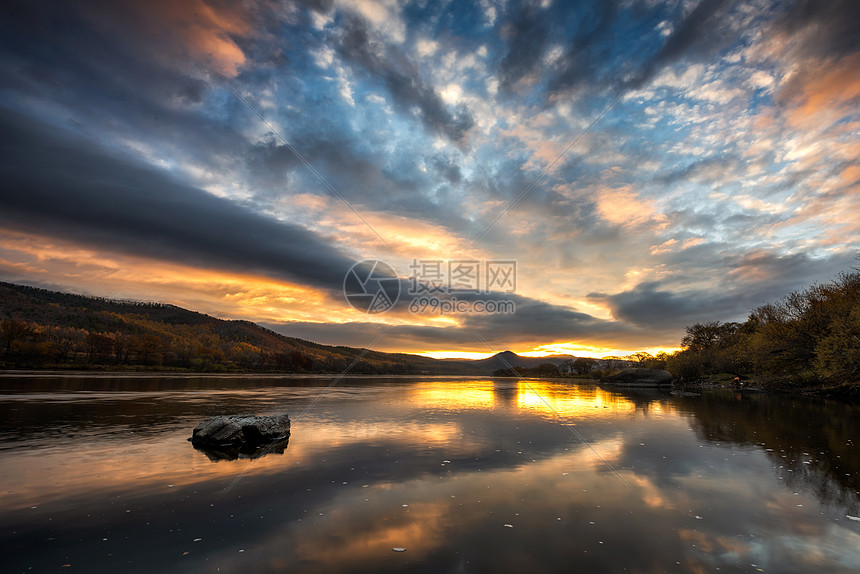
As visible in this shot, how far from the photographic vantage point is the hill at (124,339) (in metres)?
83.4

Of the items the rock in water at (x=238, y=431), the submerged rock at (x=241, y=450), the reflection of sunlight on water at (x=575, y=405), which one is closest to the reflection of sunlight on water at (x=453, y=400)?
the reflection of sunlight on water at (x=575, y=405)

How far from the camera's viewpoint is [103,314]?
125188 millimetres

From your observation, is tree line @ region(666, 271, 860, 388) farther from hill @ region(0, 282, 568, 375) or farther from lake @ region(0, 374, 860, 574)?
hill @ region(0, 282, 568, 375)

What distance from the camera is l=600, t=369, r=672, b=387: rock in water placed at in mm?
72688

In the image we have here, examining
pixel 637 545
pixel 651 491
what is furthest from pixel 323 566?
pixel 651 491

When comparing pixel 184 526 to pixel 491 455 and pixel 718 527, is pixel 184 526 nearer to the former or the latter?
pixel 491 455

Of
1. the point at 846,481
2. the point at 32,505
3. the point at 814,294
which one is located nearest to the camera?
the point at 32,505

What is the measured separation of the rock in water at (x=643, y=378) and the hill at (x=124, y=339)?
9757cm

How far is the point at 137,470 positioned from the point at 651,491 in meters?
13.2

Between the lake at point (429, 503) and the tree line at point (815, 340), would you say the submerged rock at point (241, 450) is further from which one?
the tree line at point (815, 340)

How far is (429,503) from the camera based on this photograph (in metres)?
8.05

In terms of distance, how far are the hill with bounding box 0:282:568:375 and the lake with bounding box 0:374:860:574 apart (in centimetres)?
9564

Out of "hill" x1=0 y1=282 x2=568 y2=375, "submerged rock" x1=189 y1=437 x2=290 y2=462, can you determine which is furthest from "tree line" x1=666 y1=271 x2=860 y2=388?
"hill" x1=0 y1=282 x2=568 y2=375

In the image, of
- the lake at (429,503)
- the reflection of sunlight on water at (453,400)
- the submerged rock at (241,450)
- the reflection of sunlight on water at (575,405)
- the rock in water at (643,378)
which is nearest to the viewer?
the lake at (429,503)
